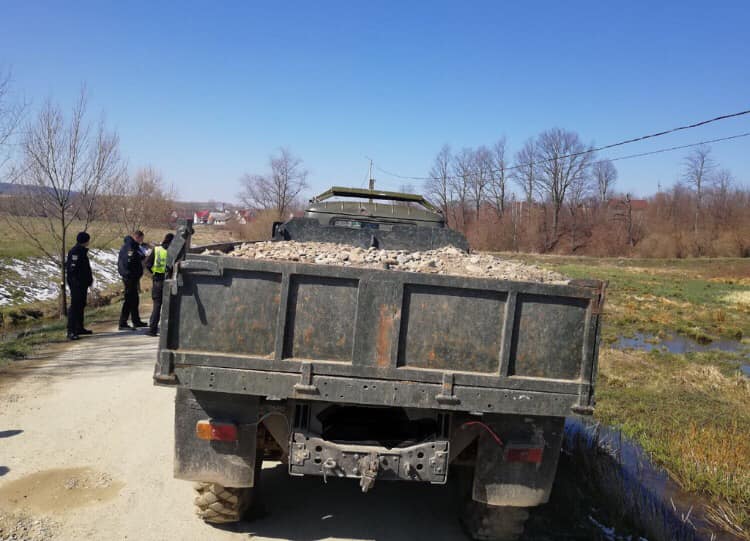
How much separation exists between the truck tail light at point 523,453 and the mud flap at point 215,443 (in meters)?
1.51

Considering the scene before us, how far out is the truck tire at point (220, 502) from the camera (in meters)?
3.50

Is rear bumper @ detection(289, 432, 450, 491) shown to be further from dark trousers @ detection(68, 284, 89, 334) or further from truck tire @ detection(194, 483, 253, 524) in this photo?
dark trousers @ detection(68, 284, 89, 334)

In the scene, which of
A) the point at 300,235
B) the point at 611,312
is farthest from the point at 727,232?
the point at 300,235

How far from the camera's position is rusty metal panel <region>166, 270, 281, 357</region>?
3068mm

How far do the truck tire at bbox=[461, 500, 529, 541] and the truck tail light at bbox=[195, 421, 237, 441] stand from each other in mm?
1684

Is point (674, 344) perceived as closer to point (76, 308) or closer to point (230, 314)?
point (76, 308)

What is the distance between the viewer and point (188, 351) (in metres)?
3.08

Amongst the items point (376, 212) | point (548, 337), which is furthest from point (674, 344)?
point (548, 337)

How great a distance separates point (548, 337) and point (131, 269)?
801cm

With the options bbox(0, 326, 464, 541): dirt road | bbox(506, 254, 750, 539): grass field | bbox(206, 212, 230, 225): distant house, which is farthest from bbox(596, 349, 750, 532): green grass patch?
bbox(206, 212, 230, 225): distant house

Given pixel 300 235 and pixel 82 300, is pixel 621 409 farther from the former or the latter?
pixel 82 300

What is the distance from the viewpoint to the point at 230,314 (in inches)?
121

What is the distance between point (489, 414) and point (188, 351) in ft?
5.85

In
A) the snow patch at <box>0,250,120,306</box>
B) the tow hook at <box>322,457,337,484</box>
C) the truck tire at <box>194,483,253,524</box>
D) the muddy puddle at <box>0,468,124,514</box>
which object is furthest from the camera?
the snow patch at <box>0,250,120,306</box>
